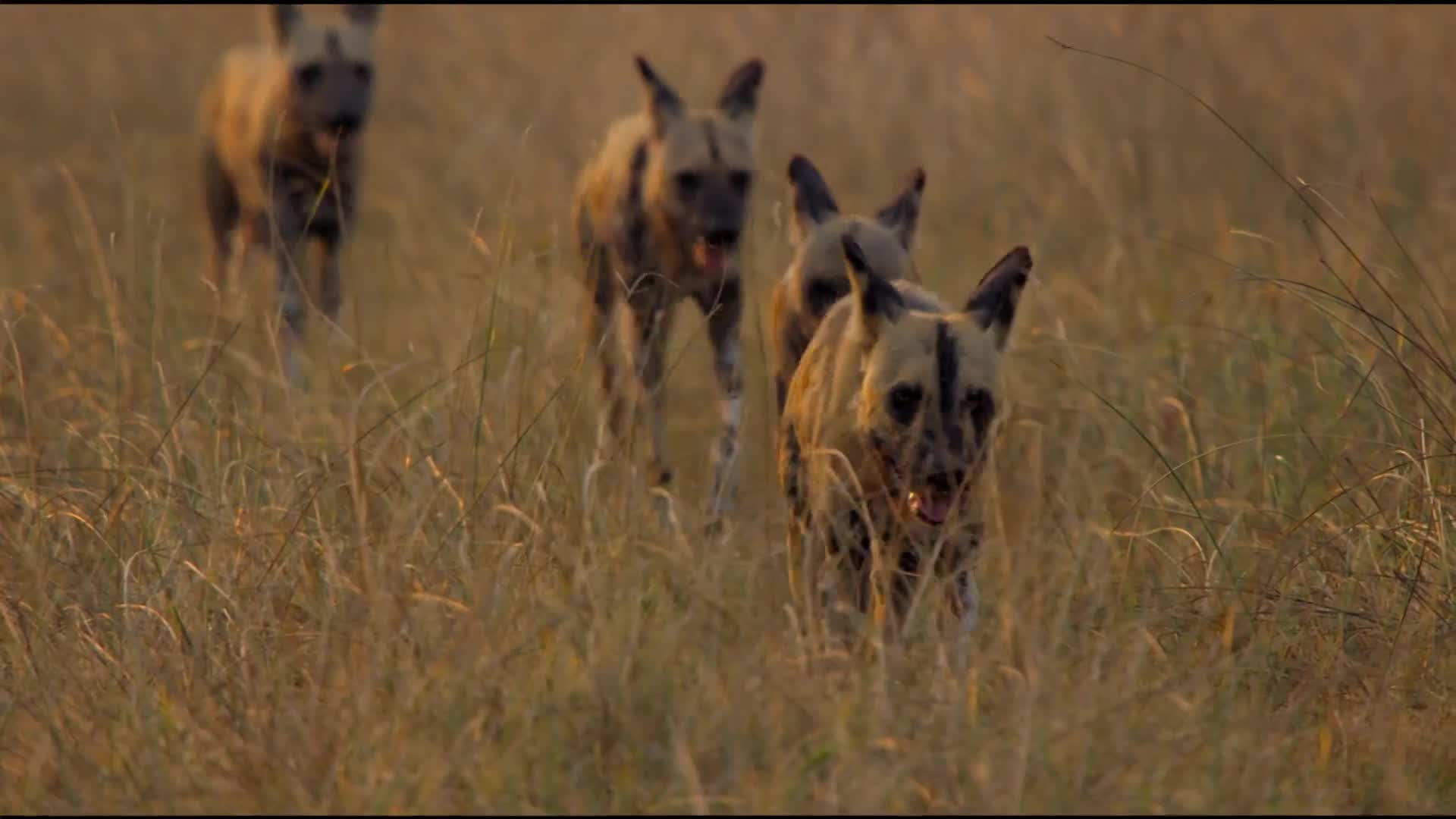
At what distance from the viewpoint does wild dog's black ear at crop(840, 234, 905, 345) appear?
12.5ft

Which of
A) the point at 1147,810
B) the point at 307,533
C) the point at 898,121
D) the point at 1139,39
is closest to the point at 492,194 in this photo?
the point at 898,121

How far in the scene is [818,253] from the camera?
491 cm

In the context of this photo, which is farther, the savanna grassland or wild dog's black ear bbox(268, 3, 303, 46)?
wild dog's black ear bbox(268, 3, 303, 46)

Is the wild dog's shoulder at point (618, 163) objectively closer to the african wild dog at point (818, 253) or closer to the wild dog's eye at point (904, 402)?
the african wild dog at point (818, 253)

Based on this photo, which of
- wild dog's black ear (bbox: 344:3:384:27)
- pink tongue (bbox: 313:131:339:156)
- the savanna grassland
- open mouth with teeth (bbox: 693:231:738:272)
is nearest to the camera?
the savanna grassland

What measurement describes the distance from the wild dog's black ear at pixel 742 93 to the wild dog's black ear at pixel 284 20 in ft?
8.78

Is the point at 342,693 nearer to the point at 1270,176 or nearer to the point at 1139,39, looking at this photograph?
the point at 1270,176

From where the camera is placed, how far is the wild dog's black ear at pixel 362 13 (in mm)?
8641

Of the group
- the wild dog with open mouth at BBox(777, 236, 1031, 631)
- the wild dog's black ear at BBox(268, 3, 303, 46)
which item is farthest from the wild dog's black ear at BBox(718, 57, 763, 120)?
the wild dog's black ear at BBox(268, 3, 303, 46)

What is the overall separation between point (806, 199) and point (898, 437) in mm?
1534

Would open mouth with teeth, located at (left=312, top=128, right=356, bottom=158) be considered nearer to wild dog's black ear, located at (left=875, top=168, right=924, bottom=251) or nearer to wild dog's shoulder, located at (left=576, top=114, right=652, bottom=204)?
wild dog's shoulder, located at (left=576, top=114, right=652, bottom=204)

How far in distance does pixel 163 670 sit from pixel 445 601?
0.54 m

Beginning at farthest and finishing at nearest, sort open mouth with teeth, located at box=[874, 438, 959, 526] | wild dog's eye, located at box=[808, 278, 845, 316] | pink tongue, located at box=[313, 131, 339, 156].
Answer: pink tongue, located at box=[313, 131, 339, 156] → wild dog's eye, located at box=[808, 278, 845, 316] → open mouth with teeth, located at box=[874, 438, 959, 526]

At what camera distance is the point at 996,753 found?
2.95 metres
